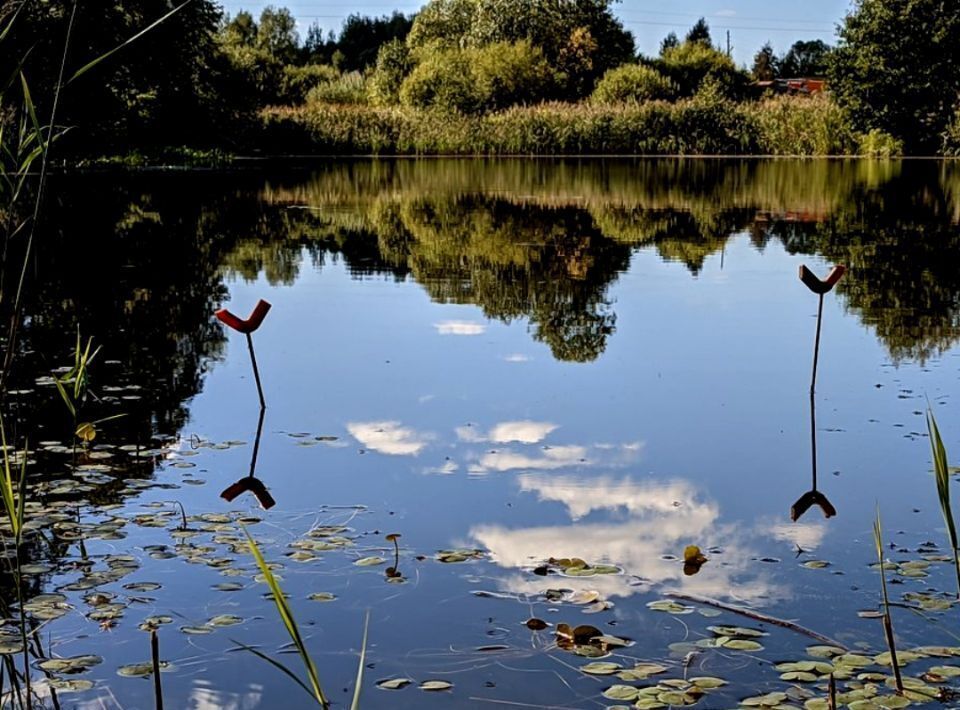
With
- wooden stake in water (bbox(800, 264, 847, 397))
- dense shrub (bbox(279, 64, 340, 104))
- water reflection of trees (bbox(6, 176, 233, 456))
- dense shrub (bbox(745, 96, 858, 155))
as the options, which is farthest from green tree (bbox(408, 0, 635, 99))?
wooden stake in water (bbox(800, 264, 847, 397))

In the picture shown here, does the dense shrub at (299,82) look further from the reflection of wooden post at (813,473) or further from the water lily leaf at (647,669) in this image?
the water lily leaf at (647,669)

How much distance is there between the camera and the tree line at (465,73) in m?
29.9

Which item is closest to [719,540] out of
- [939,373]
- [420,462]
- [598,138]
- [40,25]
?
[420,462]

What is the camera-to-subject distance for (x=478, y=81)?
4316cm

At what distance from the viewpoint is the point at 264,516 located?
4.76 meters

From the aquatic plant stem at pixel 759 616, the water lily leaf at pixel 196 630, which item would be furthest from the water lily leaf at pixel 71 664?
the aquatic plant stem at pixel 759 616

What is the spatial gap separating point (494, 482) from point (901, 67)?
32872 mm

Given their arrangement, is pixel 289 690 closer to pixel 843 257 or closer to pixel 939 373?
pixel 939 373

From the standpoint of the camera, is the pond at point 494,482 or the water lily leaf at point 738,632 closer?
the pond at point 494,482

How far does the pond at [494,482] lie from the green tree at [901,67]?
942 inches

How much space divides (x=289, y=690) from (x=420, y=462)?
2203mm

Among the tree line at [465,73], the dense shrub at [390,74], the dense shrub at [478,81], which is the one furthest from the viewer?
the dense shrub at [390,74]

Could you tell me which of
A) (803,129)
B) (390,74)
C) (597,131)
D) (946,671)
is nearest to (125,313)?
(946,671)

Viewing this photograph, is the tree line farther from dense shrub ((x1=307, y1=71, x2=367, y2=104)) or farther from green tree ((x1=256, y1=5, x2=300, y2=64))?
green tree ((x1=256, y1=5, x2=300, y2=64))
